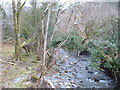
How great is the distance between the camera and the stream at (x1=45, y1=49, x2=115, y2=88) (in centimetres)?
376

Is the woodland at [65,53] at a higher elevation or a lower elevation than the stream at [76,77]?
higher

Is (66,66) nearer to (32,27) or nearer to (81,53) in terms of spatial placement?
(81,53)

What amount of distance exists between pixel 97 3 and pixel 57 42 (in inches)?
123

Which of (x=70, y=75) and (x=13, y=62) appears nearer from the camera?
(x=70, y=75)

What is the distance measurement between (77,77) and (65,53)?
9.22ft

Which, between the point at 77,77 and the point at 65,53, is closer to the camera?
the point at 77,77

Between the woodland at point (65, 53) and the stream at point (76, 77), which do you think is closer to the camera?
the woodland at point (65, 53)

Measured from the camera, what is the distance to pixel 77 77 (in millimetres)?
4316

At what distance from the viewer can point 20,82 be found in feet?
11.9

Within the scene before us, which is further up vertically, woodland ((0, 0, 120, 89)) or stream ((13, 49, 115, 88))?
woodland ((0, 0, 120, 89))

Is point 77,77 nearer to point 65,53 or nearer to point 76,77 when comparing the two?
point 76,77

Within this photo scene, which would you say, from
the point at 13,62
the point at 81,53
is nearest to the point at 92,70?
the point at 81,53

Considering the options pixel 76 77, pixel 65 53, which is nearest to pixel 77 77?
pixel 76 77

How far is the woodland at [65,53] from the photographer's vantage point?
11.9 ft
